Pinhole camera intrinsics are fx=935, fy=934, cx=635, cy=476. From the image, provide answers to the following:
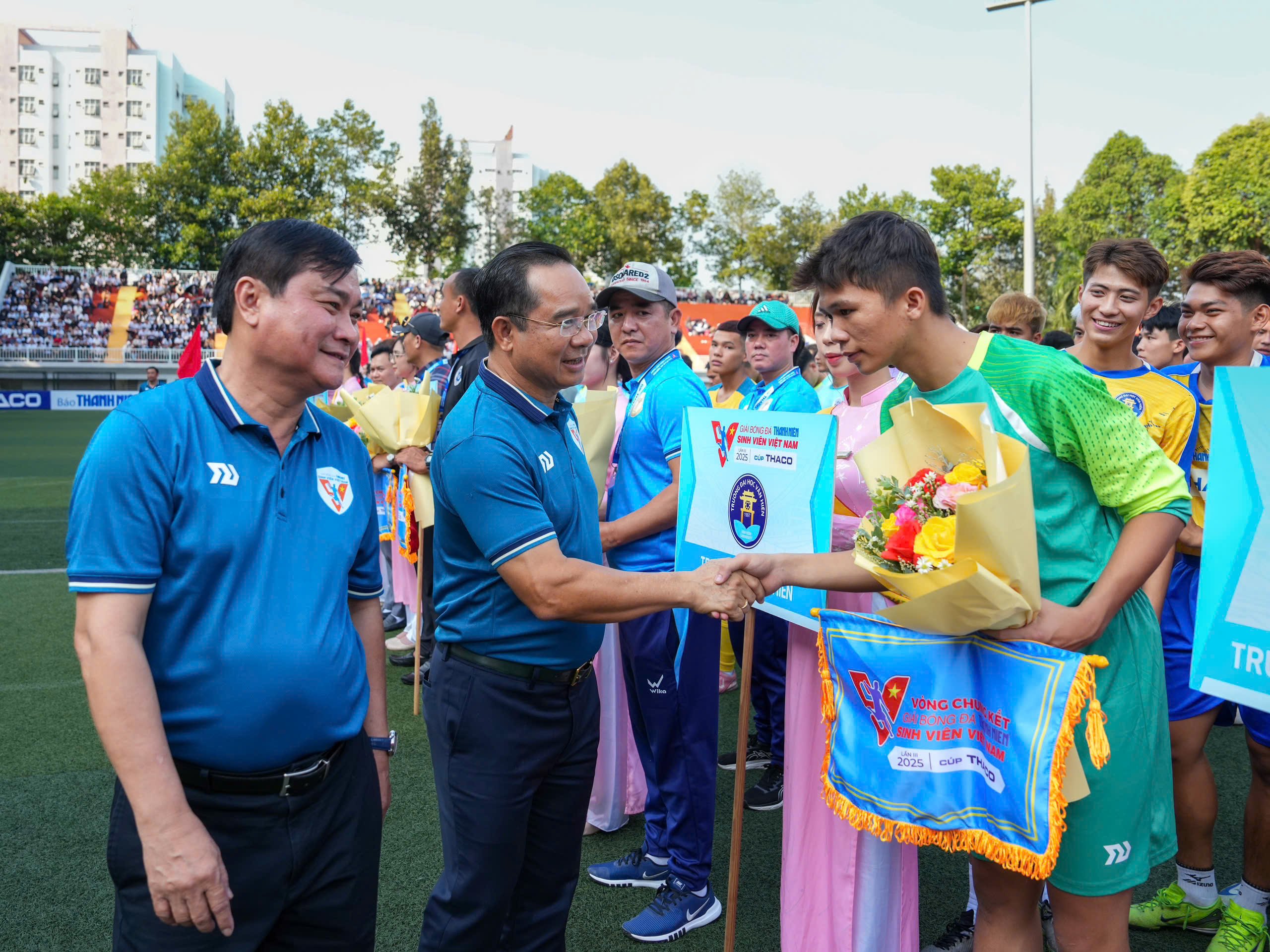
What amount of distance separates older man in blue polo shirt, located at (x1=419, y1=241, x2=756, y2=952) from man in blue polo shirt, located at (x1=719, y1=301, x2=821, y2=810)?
239cm

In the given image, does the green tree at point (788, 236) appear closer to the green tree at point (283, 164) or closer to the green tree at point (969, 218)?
the green tree at point (969, 218)

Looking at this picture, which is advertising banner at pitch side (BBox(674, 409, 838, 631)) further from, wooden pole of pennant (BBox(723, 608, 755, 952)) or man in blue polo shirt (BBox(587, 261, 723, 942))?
man in blue polo shirt (BBox(587, 261, 723, 942))

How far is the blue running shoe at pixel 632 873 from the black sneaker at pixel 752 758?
1207mm

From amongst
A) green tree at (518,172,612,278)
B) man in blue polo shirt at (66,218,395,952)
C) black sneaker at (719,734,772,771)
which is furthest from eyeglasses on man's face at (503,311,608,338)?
green tree at (518,172,612,278)

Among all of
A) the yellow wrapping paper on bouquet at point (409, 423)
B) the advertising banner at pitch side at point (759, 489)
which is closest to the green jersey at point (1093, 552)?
the advertising banner at pitch side at point (759, 489)

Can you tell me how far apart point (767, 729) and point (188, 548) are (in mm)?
4024

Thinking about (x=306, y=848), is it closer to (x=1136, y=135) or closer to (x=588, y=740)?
(x=588, y=740)

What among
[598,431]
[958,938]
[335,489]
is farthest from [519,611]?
[958,938]

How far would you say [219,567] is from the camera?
1.80 metres

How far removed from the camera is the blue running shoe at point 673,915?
3357 mm

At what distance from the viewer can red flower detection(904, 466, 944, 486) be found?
2.04 meters

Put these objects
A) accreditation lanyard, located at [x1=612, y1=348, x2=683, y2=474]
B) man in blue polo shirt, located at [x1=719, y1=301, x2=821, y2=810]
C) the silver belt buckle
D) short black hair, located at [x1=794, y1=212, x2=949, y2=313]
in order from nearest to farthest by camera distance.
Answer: the silver belt buckle < short black hair, located at [x1=794, y1=212, x2=949, y2=313] < accreditation lanyard, located at [x1=612, y1=348, x2=683, y2=474] < man in blue polo shirt, located at [x1=719, y1=301, x2=821, y2=810]

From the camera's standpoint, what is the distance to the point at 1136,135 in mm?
47969

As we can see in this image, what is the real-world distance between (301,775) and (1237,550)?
78.5 inches
